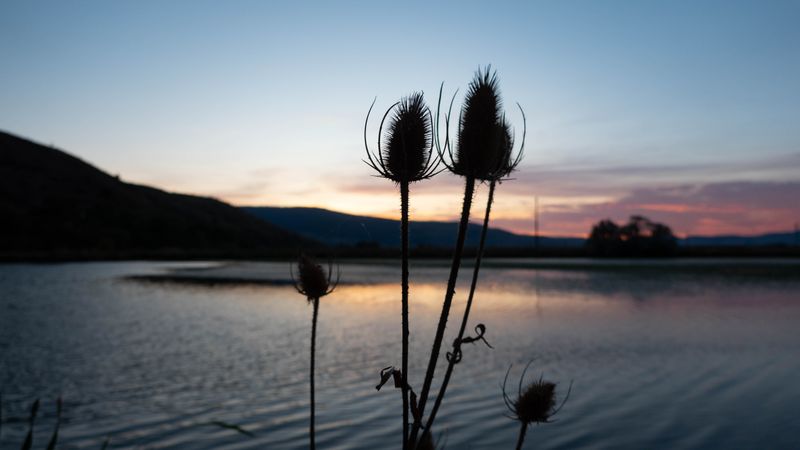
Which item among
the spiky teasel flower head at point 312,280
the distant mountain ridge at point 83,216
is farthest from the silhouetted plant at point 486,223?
the distant mountain ridge at point 83,216

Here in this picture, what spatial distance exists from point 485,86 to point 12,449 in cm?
911

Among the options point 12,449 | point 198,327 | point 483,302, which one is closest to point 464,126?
point 12,449

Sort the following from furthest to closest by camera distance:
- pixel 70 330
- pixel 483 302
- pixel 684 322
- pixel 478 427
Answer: pixel 483 302 < pixel 684 322 < pixel 70 330 < pixel 478 427

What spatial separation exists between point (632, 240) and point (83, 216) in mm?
85733

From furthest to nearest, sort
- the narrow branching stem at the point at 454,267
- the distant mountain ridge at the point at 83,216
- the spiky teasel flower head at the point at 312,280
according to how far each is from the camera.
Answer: the distant mountain ridge at the point at 83,216, the spiky teasel flower head at the point at 312,280, the narrow branching stem at the point at 454,267

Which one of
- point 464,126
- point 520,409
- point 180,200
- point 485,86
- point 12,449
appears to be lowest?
point 12,449

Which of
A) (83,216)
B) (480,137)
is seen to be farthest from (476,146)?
(83,216)

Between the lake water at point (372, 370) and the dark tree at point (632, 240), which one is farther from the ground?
the dark tree at point (632, 240)

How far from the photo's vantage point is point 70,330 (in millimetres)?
20875

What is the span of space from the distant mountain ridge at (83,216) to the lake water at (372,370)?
239ft

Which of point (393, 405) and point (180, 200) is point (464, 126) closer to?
point (393, 405)

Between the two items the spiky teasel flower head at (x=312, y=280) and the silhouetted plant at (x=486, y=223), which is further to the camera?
the spiky teasel flower head at (x=312, y=280)

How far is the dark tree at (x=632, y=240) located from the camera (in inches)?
3617

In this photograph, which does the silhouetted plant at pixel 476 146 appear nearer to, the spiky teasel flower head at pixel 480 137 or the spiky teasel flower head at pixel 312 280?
the spiky teasel flower head at pixel 480 137
